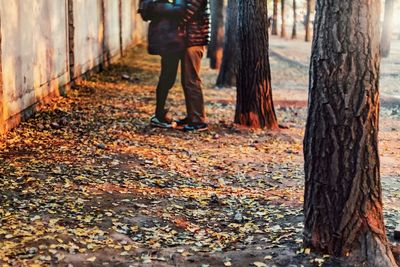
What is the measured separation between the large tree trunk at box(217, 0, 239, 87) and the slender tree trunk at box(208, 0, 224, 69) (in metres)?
4.04

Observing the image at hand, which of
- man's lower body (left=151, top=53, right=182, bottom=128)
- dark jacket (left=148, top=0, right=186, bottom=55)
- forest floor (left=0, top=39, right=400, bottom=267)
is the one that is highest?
dark jacket (left=148, top=0, right=186, bottom=55)

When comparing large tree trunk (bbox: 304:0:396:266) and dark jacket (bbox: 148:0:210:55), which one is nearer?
large tree trunk (bbox: 304:0:396:266)

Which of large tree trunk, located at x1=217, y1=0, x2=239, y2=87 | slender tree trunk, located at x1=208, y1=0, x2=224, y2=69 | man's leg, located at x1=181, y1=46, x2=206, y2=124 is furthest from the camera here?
slender tree trunk, located at x1=208, y1=0, x2=224, y2=69

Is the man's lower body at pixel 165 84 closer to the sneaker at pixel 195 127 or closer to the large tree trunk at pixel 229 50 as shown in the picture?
the sneaker at pixel 195 127

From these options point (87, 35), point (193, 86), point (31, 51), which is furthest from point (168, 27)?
point (87, 35)

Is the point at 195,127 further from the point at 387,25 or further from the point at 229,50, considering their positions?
the point at 387,25

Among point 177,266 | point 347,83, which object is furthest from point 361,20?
point 177,266

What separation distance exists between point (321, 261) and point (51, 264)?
1957 mm

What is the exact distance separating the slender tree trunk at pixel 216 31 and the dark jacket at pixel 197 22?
33.0 ft

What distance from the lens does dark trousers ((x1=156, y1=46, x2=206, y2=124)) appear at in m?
9.66

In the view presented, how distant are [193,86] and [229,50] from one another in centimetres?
585

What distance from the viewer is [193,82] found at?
32.3ft

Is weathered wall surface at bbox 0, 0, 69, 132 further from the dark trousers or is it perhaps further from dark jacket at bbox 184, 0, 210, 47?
dark jacket at bbox 184, 0, 210, 47

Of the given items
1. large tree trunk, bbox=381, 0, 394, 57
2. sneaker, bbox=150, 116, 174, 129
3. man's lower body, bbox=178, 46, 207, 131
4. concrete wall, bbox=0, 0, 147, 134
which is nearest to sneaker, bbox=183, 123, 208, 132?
man's lower body, bbox=178, 46, 207, 131
